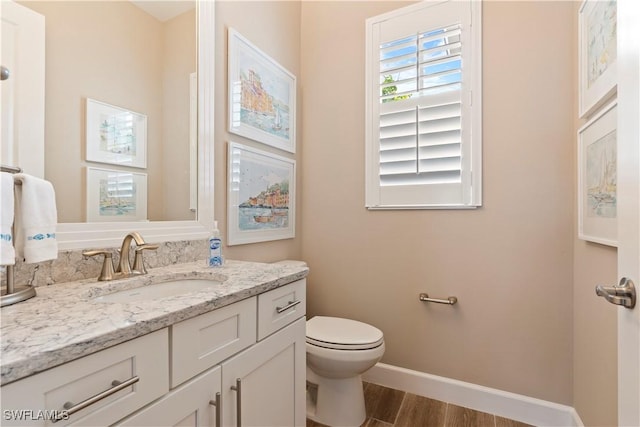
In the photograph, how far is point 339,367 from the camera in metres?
1.47

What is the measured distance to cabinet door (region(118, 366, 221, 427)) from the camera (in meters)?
0.65

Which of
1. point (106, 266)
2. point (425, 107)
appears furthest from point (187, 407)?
point (425, 107)

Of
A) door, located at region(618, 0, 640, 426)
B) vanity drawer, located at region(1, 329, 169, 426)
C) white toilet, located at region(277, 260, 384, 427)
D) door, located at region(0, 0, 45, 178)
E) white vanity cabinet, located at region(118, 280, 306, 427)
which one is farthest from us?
white toilet, located at region(277, 260, 384, 427)

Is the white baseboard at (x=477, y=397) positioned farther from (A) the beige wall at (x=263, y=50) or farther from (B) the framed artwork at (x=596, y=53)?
(B) the framed artwork at (x=596, y=53)

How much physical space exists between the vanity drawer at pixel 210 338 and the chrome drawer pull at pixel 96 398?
0.10 m

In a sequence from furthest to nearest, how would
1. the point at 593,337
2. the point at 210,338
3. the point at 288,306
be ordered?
the point at 593,337 < the point at 288,306 < the point at 210,338

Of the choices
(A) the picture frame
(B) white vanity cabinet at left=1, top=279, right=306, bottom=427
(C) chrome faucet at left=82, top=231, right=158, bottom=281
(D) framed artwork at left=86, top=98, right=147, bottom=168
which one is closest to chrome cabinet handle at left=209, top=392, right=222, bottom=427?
(B) white vanity cabinet at left=1, top=279, right=306, bottom=427

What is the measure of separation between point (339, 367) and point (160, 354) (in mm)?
1009

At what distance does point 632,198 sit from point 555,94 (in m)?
1.17

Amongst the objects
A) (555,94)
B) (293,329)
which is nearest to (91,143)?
(293,329)

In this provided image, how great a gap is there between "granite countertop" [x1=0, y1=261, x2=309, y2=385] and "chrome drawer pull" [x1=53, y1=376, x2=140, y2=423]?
0.08 m

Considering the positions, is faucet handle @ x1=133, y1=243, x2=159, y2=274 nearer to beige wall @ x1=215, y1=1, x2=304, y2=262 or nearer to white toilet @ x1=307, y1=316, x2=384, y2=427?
beige wall @ x1=215, y1=1, x2=304, y2=262

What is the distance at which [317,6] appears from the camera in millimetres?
2154

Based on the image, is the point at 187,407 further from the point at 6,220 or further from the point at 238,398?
the point at 6,220
